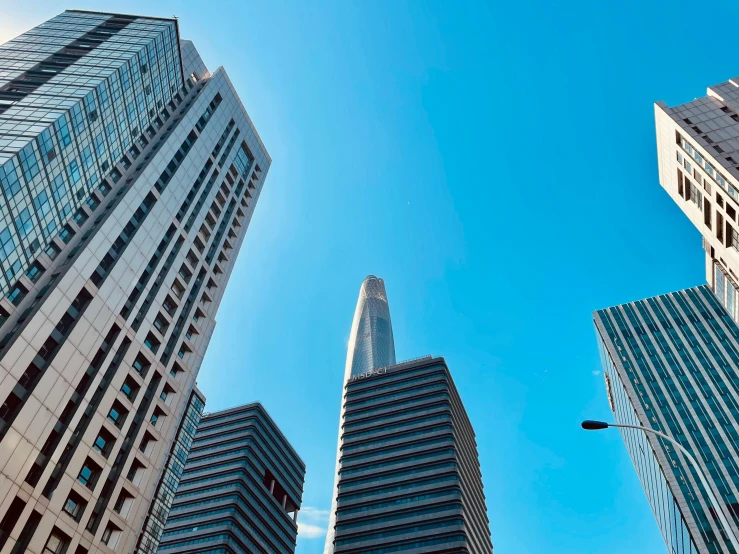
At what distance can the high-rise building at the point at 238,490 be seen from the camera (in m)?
128

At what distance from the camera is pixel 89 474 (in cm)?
5331

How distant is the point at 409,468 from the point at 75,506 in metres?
106

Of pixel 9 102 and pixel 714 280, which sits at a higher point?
pixel 714 280

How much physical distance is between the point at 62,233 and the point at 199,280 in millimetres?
21856

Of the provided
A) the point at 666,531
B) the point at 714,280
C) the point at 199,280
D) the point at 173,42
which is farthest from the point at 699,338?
the point at 173,42

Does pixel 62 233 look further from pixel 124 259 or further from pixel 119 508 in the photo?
pixel 119 508

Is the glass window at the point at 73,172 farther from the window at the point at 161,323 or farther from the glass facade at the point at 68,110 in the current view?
the window at the point at 161,323

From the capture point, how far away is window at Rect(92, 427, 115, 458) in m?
55.2

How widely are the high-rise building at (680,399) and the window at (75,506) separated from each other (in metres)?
105

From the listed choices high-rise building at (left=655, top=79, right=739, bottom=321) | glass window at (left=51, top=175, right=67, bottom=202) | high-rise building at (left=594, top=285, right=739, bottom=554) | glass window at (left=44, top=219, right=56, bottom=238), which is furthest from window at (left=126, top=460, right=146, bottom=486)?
high-rise building at (left=594, top=285, right=739, bottom=554)

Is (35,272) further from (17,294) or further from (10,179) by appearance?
(10,179)

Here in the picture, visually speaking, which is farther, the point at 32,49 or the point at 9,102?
the point at 32,49

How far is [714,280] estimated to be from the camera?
84250mm

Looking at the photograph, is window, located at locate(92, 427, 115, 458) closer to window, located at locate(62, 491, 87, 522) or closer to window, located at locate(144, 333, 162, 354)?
window, located at locate(62, 491, 87, 522)
